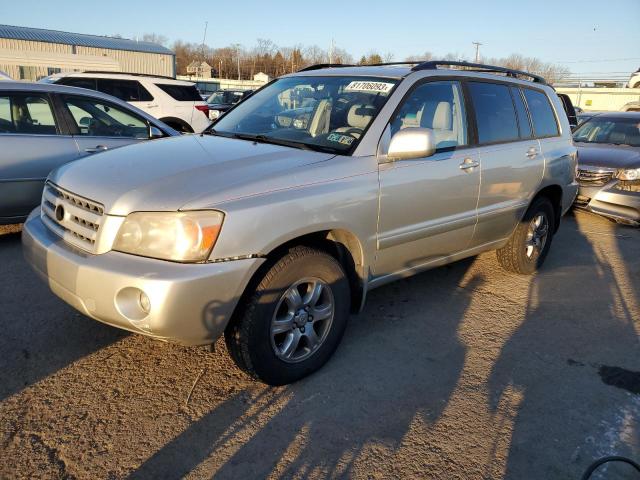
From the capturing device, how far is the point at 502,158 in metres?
4.17

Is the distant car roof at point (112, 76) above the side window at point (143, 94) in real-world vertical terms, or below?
above

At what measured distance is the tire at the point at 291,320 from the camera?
8.84 ft

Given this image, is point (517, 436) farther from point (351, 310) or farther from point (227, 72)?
point (227, 72)

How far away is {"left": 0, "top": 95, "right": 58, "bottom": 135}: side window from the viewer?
510 centimetres

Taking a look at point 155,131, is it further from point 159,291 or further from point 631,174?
point 631,174

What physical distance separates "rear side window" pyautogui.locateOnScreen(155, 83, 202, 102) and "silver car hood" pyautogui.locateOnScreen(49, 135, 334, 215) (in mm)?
7709

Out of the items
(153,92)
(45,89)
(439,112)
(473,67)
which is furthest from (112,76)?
(439,112)

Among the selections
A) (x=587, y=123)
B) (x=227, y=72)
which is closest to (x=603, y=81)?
(x=587, y=123)

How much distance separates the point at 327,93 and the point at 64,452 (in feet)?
9.05

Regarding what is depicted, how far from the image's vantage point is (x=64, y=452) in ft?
7.77

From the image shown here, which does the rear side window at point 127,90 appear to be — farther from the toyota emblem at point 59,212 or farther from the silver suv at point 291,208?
the toyota emblem at point 59,212

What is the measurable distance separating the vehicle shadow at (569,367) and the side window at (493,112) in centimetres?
145

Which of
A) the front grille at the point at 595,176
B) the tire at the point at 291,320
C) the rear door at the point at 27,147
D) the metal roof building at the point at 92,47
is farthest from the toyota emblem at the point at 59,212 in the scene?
the metal roof building at the point at 92,47

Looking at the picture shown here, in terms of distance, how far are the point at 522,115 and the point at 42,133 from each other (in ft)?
15.2
